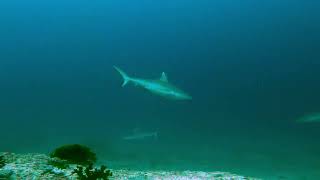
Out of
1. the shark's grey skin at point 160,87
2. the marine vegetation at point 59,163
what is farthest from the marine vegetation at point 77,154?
the shark's grey skin at point 160,87

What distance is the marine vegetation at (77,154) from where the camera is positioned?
8148 mm

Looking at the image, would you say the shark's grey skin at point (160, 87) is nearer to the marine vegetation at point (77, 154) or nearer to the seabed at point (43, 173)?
the seabed at point (43, 173)

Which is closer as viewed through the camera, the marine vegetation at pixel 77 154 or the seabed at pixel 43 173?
the seabed at pixel 43 173

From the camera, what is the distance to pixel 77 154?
27.0ft

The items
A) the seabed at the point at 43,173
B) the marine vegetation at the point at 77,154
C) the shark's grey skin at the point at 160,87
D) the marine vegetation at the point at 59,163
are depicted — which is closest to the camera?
the seabed at the point at 43,173

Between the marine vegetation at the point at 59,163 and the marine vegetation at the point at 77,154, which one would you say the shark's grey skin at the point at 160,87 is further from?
the marine vegetation at the point at 77,154

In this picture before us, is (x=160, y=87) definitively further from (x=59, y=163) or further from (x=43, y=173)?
(x=43, y=173)

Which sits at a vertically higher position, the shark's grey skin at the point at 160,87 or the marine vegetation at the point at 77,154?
the shark's grey skin at the point at 160,87

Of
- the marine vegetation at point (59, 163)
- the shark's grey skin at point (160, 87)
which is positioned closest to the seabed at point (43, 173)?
the marine vegetation at point (59, 163)

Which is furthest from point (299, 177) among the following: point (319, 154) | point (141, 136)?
point (319, 154)

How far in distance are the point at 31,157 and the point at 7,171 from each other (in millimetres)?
1855

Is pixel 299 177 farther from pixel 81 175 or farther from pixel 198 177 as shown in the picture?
pixel 81 175

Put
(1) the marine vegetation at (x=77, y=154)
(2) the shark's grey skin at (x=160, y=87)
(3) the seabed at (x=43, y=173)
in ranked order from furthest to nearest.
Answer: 1. (2) the shark's grey skin at (x=160, y=87)
2. (1) the marine vegetation at (x=77, y=154)
3. (3) the seabed at (x=43, y=173)

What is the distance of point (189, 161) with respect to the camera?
20.1 meters
